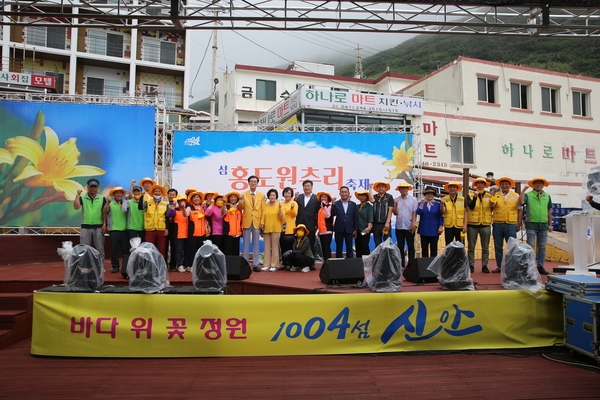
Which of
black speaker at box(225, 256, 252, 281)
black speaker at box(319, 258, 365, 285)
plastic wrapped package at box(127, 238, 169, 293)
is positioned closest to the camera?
plastic wrapped package at box(127, 238, 169, 293)

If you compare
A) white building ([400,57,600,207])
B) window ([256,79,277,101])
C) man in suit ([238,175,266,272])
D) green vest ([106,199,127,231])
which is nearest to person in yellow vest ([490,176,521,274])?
man in suit ([238,175,266,272])

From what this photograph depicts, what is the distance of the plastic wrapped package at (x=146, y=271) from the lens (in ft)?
13.8

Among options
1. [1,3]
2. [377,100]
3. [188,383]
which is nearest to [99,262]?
[188,383]

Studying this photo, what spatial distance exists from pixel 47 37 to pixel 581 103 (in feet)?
80.0

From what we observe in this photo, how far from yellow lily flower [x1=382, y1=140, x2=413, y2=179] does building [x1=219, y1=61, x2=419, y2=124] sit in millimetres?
10910

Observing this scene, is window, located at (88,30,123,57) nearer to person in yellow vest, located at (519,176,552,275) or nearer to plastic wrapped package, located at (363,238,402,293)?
person in yellow vest, located at (519,176,552,275)

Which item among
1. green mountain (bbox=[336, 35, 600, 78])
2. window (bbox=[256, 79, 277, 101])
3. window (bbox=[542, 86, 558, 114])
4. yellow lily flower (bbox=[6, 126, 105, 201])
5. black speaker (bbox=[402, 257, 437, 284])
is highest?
green mountain (bbox=[336, 35, 600, 78])

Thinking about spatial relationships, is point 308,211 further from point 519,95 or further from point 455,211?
point 519,95

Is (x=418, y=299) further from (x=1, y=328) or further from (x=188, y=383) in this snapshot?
(x=1, y=328)

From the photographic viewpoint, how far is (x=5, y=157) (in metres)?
8.12

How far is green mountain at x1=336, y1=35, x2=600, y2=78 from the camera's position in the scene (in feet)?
106

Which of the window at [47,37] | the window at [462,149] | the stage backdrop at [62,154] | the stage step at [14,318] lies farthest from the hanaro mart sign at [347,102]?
the window at [47,37]

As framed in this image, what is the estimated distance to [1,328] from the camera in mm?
4508

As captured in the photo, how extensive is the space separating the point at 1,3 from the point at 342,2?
4371 millimetres
